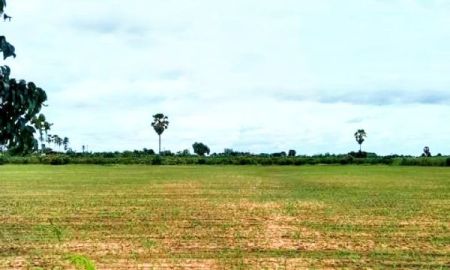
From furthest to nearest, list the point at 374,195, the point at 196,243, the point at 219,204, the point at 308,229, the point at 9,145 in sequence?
the point at 374,195
the point at 219,204
the point at 308,229
the point at 196,243
the point at 9,145

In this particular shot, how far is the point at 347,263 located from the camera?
12992mm

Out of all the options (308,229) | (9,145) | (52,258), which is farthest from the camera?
(308,229)

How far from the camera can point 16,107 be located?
14.2 feet

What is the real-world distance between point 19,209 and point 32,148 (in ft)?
69.7

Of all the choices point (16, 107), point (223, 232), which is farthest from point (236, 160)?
point (16, 107)

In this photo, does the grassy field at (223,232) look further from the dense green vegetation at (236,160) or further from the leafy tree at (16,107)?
the dense green vegetation at (236,160)

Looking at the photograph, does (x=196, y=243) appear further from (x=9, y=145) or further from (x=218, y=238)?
(x=9, y=145)

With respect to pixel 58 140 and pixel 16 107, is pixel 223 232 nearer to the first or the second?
pixel 16 107

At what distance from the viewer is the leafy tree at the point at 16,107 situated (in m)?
4.34

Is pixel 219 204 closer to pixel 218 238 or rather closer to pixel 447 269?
pixel 218 238

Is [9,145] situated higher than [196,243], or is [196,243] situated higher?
[9,145]

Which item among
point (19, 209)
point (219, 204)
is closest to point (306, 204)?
point (219, 204)

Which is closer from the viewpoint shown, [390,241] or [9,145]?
[9,145]

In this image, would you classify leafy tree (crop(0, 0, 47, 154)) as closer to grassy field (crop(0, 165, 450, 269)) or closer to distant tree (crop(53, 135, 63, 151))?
grassy field (crop(0, 165, 450, 269))
